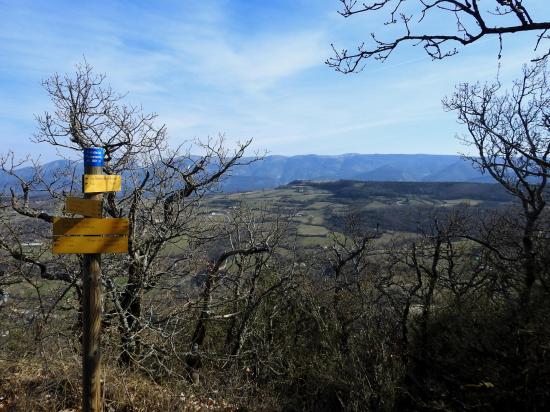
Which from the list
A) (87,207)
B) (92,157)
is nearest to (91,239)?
(87,207)

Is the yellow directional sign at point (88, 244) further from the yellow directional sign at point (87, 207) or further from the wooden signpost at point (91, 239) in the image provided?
the yellow directional sign at point (87, 207)

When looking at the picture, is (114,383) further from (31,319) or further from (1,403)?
(31,319)

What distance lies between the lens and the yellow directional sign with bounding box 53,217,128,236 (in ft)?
10.6

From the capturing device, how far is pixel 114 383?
5.17m

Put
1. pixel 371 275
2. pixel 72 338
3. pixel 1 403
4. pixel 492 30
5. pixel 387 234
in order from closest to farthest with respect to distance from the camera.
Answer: pixel 492 30, pixel 1 403, pixel 72 338, pixel 371 275, pixel 387 234

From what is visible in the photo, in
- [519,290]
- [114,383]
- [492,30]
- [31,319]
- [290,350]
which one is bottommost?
[290,350]

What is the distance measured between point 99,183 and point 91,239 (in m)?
0.45

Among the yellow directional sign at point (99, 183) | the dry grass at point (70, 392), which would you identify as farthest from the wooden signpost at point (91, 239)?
the dry grass at point (70, 392)

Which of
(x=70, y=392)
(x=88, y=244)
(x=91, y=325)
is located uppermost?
(x=88, y=244)

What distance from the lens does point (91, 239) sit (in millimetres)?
3344

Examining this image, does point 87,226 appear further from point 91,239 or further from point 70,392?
point 70,392

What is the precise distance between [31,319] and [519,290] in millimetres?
8558

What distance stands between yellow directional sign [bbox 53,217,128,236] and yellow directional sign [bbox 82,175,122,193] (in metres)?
0.25

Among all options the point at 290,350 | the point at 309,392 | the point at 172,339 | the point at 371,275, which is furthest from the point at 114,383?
the point at 371,275
